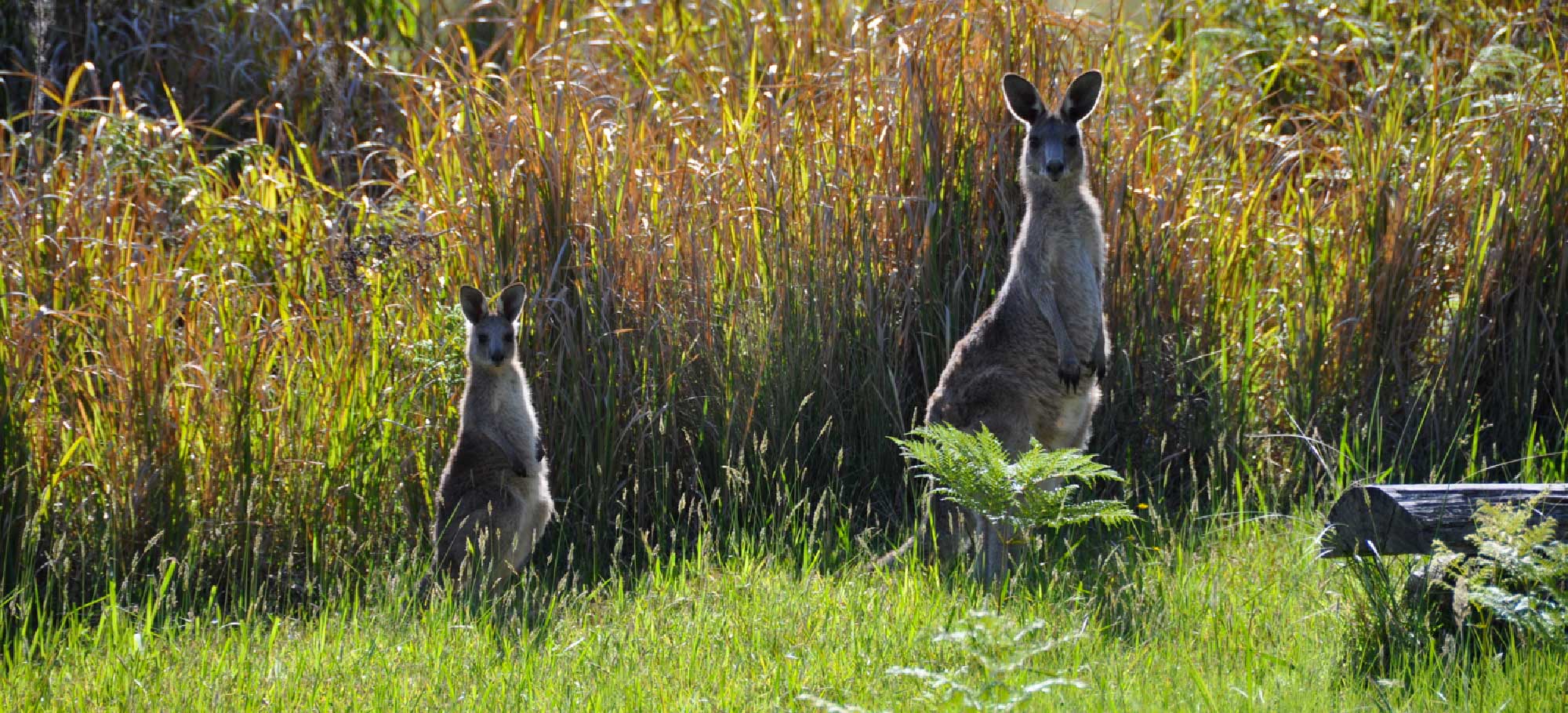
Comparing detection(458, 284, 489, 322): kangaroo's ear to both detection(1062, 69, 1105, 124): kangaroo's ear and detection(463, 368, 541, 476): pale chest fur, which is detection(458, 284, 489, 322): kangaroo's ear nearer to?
detection(463, 368, 541, 476): pale chest fur

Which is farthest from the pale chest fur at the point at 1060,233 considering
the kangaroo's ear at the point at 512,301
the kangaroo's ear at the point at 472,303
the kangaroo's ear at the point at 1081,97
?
the kangaroo's ear at the point at 472,303

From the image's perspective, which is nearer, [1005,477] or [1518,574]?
[1518,574]

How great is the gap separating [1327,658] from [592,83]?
466 cm

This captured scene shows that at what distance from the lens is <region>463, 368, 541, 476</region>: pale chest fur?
18.0 ft

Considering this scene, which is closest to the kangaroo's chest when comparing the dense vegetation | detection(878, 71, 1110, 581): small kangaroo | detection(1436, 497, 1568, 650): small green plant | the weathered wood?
the dense vegetation

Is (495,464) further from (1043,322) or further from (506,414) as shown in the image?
(1043,322)

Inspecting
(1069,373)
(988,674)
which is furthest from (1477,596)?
(1069,373)

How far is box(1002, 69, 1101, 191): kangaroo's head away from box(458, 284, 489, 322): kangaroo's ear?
2.03 metres

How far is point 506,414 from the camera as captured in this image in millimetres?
5551

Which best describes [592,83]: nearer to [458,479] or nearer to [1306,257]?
[458,479]

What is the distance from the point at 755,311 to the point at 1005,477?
173cm

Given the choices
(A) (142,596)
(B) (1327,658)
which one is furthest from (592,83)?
(B) (1327,658)

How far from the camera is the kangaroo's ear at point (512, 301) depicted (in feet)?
18.0

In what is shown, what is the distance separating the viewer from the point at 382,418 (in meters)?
5.80
